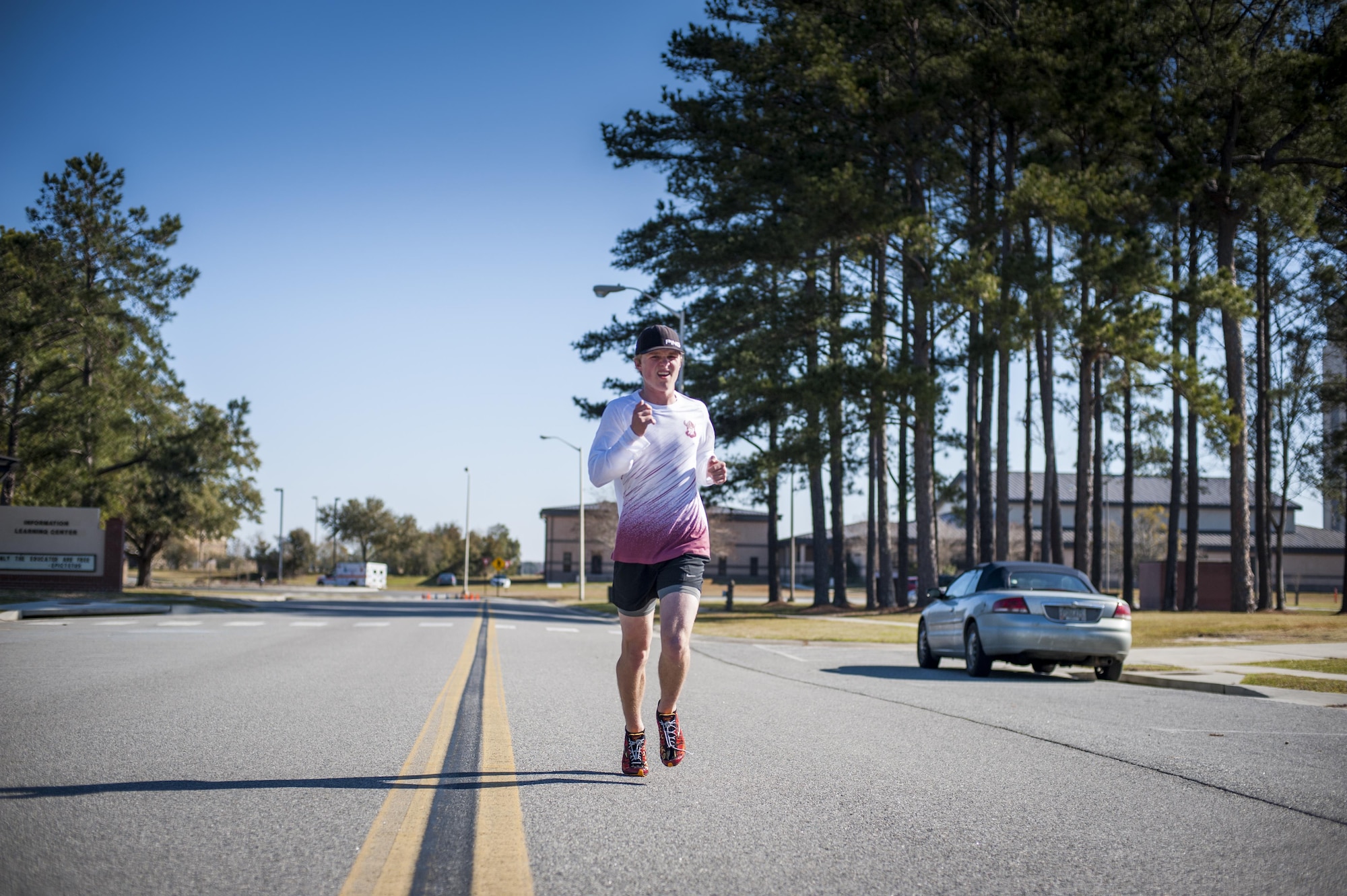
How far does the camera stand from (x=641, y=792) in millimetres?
5086

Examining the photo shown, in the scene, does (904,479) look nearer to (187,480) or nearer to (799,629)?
(799,629)

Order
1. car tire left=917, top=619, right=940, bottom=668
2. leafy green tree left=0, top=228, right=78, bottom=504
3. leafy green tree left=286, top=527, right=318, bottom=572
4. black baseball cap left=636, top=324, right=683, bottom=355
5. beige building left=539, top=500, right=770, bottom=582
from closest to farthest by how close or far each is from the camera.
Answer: black baseball cap left=636, top=324, right=683, bottom=355
car tire left=917, top=619, right=940, bottom=668
leafy green tree left=0, top=228, right=78, bottom=504
beige building left=539, top=500, right=770, bottom=582
leafy green tree left=286, top=527, right=318, bottom=572

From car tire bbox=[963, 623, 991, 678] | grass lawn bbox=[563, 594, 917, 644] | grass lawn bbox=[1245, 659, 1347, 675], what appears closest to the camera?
grass lawn bbox=[1245, 659, 1347, 675]

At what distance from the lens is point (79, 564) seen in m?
38.0

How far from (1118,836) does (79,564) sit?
4043 centimetres

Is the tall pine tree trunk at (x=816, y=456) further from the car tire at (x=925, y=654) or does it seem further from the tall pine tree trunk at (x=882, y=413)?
the car tire at (x=925, y=654)

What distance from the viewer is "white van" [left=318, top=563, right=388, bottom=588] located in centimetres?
8988

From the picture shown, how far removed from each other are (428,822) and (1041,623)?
415 inches

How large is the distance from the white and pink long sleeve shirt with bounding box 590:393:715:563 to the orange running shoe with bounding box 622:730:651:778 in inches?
35.1

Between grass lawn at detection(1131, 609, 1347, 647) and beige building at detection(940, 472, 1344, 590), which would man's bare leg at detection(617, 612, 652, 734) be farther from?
beige building at detection(940, 472, 1344, 590)

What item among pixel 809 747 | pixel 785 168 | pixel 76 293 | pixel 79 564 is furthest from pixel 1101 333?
pixel 76 293

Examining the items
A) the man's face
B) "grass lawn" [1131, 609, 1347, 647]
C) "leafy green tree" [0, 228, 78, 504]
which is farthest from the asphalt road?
"leafy green tree" [0, 228, 78, 504]

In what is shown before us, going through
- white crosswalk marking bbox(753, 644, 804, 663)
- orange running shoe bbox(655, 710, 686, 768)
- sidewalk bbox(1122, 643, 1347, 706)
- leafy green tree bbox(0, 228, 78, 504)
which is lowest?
white crosswalk marking bbox(753, 644, 804, 663)

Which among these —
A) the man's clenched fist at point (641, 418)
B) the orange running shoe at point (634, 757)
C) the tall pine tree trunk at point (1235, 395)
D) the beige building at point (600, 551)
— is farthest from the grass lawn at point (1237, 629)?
the beige building at point (600, 551)
